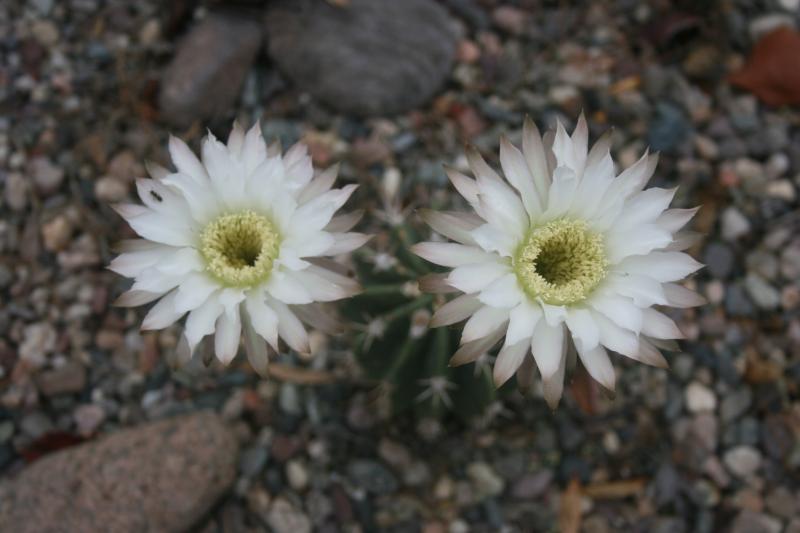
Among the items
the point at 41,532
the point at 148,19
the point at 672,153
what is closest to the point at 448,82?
the point at 672,153

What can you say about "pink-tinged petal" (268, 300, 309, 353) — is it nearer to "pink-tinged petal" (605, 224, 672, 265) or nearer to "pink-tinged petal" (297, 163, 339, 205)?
"pink-tinged petal" (297, 163, 339, 205)

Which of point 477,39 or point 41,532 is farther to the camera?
point 477,39

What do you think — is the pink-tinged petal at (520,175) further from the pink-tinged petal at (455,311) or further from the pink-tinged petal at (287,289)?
the pink-tinged petal at (287,289)

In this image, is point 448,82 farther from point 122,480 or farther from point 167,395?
point 122,480

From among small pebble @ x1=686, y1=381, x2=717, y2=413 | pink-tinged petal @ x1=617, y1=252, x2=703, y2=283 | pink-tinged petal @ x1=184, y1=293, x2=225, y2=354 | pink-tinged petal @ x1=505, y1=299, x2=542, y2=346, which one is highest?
pink-tinged petal @ x1=617, y1=252, x2=703, y2=283

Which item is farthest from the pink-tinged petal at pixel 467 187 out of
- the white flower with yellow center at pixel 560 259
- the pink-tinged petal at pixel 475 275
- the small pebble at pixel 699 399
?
the small pebble at pixel 699 399

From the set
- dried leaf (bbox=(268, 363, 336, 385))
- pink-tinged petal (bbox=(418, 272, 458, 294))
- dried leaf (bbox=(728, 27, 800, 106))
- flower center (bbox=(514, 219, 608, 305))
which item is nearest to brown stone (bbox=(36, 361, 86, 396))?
dried leaf (bbox=(268, 363, 336, 385))
